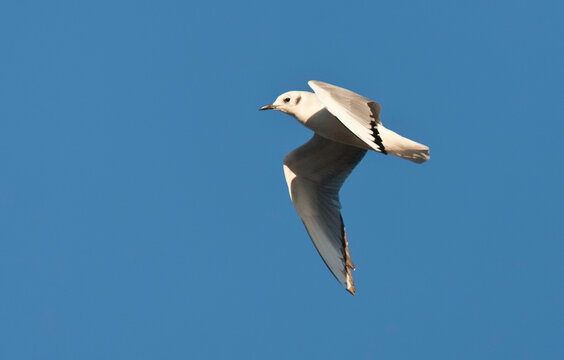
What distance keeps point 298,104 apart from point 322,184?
111cm

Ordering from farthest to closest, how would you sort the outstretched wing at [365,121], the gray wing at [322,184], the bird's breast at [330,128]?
1. the gray wing at [322,184]
2. the bird's breast at [330,128]
3. the outstretched wing at [365,121]

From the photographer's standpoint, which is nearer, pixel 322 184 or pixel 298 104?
pixel 298 104

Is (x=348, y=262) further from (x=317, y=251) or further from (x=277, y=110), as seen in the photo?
(x=277, y=110)

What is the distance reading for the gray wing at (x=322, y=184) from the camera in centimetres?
933

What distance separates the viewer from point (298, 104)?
8.87 m

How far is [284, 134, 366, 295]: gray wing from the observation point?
933 cm

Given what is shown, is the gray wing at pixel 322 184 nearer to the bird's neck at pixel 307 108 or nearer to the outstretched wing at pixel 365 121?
the bird's neck at pixel 307 108

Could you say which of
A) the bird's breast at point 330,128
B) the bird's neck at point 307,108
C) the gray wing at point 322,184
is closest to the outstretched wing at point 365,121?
the bird's breast at point 330,128

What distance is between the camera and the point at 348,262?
30.3ft

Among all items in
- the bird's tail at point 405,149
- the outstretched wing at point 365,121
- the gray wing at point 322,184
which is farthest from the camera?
the gray wing at point 322,184

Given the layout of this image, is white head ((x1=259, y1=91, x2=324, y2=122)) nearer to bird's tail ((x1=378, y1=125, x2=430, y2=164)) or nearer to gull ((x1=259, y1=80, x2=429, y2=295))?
gull ((x1=259, y1=80, x2=429, y2=295))

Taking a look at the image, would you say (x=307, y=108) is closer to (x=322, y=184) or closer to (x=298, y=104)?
(x=298, y=104)

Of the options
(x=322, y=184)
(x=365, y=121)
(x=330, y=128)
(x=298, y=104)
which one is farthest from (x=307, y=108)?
(x=365, y=121)

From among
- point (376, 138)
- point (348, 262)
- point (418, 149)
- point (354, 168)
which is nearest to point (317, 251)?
point (348, 262)
